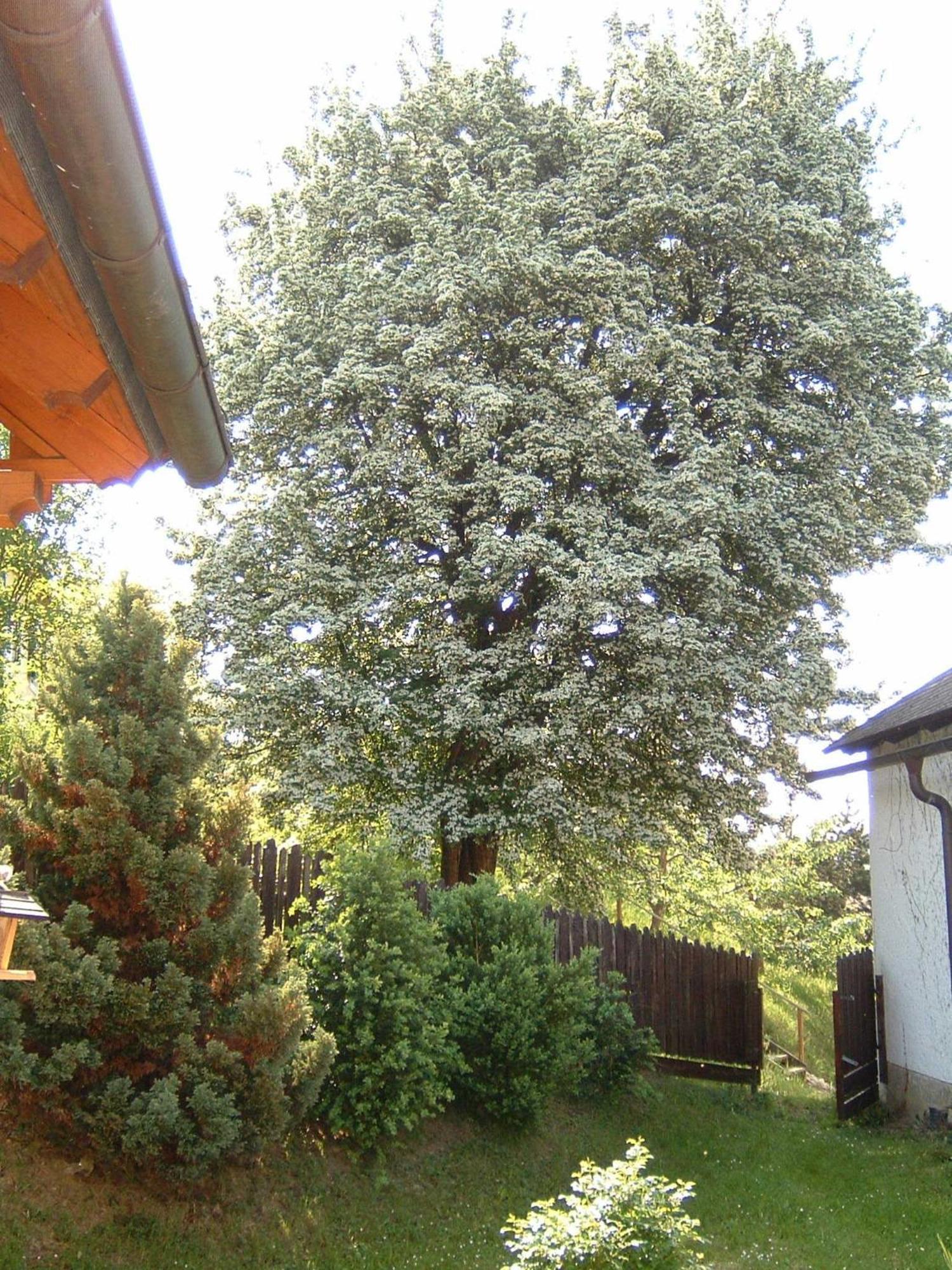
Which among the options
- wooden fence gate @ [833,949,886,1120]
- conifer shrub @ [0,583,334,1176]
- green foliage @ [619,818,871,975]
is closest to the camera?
conifer shrub @ [0,583,334,1176]

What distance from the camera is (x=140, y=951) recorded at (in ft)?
22.4

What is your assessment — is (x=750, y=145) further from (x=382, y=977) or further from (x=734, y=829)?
(x=382, y=977)

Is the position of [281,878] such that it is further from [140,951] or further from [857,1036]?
[857,1036]

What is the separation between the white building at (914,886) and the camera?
36.0 feet

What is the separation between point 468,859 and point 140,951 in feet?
27.7

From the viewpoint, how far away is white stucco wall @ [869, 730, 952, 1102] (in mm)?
11156

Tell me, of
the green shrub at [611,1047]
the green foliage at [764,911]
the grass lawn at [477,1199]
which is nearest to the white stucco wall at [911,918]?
the grass lawn at [477,1199]

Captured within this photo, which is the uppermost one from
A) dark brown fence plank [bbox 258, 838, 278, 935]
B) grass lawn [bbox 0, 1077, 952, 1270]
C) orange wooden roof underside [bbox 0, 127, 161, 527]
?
orange wooden roof underside [bbox 0, 127, 161, 527]

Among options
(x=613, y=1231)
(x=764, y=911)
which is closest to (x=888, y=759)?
(x=613, y=1231)

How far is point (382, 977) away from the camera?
27.0ft

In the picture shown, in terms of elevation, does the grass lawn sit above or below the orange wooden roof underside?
below

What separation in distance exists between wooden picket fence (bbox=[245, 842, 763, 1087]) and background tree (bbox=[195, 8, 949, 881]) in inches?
57.1

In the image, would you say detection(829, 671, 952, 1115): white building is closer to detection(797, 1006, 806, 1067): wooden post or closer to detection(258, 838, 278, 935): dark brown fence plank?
detection(258, 838, 278, 935): dark brown fence plank

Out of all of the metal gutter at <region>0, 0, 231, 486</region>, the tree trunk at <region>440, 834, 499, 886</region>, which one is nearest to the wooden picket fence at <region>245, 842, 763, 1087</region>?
the tree trunk at <region>440, 834, 499, 886</region>
